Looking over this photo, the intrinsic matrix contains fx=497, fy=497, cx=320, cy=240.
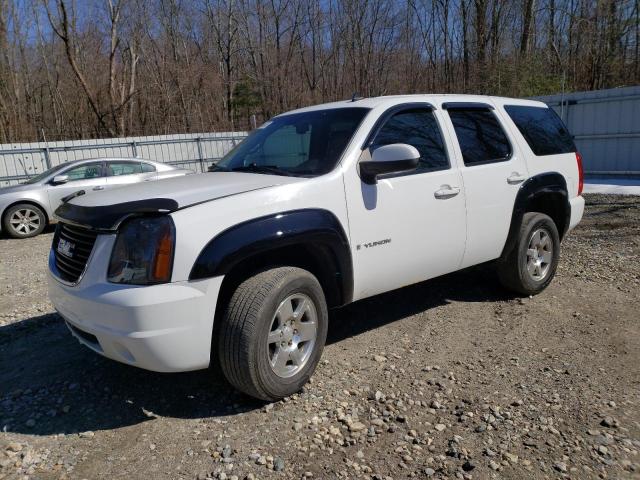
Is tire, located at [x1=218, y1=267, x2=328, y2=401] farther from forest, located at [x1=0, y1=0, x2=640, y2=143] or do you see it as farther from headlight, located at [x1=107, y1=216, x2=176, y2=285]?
forest, located at [x1=0, y1=0, x2=640, y2=143]

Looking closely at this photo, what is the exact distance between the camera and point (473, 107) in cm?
445

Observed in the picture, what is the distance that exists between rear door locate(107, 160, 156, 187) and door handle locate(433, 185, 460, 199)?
8452mm

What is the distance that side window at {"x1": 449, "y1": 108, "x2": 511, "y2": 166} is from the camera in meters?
4.21

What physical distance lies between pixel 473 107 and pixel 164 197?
9.56 ft

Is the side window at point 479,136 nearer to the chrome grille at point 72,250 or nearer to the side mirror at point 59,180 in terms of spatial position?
the chrome grille at point 72,250

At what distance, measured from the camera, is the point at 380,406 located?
313 centimetres

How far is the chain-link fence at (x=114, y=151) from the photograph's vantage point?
13.7 meters

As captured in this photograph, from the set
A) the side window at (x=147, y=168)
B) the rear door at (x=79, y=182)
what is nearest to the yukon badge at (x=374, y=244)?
the rear door at (x=79, y=182)

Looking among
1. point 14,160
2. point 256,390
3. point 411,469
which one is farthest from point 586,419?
point 14,160

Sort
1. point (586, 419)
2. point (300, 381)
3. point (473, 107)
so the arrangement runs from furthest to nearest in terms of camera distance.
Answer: point (473, 107) < point (300, 381) < point (586, 419)

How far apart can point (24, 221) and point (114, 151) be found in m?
6.27

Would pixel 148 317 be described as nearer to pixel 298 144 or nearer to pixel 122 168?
pixel 298 144

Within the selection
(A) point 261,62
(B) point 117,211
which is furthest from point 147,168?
(A) point 261,62

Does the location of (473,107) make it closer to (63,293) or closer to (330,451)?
(330,451)
